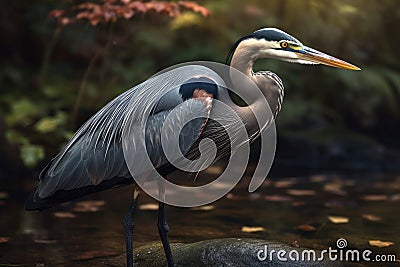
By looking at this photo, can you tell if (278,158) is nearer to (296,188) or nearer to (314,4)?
(296,188)

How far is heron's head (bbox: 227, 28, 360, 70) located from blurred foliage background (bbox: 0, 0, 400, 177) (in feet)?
15.3

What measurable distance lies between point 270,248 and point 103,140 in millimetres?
1250

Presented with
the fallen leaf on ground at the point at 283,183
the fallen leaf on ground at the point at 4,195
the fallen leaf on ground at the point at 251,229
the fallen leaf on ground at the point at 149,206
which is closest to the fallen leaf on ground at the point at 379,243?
the fallen leaf on ground at the point at 251,229

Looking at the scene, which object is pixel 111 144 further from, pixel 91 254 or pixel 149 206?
pixel 149 206

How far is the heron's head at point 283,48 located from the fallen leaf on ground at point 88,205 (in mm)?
2642

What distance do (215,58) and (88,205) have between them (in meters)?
3.63

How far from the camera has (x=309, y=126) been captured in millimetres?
9219

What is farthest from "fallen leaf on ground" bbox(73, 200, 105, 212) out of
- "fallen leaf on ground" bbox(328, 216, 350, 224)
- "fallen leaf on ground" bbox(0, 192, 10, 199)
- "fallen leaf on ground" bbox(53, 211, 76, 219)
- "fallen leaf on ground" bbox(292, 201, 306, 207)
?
"fallen leaf on ground" bbox(328, 216, 350, 224)

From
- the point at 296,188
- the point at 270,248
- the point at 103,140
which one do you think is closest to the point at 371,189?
the point at 296,188

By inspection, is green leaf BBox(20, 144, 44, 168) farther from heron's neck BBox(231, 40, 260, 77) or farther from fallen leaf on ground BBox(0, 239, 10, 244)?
heron's neck BBox(231, 40, 260, 77)

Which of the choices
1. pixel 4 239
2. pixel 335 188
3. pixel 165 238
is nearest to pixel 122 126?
pixel 165 238

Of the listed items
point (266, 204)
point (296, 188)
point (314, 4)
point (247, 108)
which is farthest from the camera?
point (314, 4)

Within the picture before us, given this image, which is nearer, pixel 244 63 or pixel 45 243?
pixel 244 63

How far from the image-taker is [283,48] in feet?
13.3
